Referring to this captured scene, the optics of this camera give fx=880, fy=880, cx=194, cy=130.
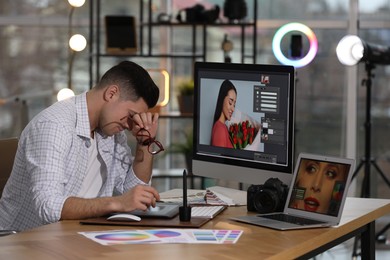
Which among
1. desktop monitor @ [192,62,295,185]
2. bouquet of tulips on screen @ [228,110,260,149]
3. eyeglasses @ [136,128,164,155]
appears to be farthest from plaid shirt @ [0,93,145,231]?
bouquet of tulips on screen @ [228,110,260,149]

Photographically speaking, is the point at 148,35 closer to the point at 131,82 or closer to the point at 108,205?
the point at 131,82

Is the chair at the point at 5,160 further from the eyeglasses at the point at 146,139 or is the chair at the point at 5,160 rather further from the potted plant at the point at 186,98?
the potted plant at the point at 186,98

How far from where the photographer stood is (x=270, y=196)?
3359 mm

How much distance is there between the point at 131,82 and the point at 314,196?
→ 0.85 meters

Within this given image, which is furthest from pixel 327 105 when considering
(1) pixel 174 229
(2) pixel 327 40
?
(1) pixel 174 229

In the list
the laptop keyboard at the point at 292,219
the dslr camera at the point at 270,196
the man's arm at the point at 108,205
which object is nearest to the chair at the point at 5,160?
the man's arm at the point at 108,205

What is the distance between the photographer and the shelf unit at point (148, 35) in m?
6.72

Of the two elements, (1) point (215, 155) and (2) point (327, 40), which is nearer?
(1) point (215, 155)

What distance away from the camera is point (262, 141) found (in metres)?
3.54

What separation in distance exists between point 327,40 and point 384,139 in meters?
0.96

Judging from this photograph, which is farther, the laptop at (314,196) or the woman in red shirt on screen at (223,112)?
the woman in red shirt on screen at (223,112)

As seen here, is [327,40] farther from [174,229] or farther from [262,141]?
[174,229]

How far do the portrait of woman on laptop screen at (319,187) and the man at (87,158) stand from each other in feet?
1.80

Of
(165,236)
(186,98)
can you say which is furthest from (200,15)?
(165,236)
